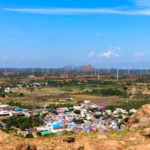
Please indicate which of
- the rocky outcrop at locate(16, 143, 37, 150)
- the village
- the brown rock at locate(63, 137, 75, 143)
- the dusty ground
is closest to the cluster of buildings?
the village

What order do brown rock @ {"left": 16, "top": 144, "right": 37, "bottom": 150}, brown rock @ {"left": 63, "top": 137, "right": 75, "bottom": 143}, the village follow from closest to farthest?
brown rock @ {"left": 16, "top": 144, "right": 37, "bottom": 150} < brown rock @ {"left": 63, "top": 137, "right": 75, "bottom": 143} < the village

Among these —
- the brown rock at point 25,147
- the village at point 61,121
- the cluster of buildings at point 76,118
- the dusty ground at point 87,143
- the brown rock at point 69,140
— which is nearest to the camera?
the brown rock at point 25,147

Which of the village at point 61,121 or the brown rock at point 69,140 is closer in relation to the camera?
the brown rock at point 69,140

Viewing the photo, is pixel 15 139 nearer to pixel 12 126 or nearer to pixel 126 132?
pixel 126 132

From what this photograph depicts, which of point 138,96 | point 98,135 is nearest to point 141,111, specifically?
point 98,135

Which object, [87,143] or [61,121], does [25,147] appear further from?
[61,121]

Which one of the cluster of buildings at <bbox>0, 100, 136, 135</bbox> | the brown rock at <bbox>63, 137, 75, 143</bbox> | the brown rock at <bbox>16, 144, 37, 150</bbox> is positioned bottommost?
the cluster of buildings at <bbox>0, 100, 136, 135</bbox>

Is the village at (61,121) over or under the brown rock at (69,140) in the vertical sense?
under

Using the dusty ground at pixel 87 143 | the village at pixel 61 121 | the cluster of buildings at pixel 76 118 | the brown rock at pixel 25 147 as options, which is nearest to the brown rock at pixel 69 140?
the dusty ground at pixel 87 143

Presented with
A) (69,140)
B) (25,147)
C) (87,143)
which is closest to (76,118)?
(69,140)

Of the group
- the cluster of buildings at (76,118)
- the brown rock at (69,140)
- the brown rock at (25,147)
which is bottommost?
the cluster of buildings at (76,118)

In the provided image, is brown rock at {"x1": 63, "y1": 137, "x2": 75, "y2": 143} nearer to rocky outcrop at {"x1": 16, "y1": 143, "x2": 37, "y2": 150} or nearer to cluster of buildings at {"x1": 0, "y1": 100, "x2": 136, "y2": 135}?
rocky outcrop at {"x1": 16, "y1": 143, "x2": 37, "y2": 150}

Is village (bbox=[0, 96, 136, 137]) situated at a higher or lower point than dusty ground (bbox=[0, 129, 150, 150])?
lower

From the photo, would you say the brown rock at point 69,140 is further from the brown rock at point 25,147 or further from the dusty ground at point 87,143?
the brown rock at point 25,147
